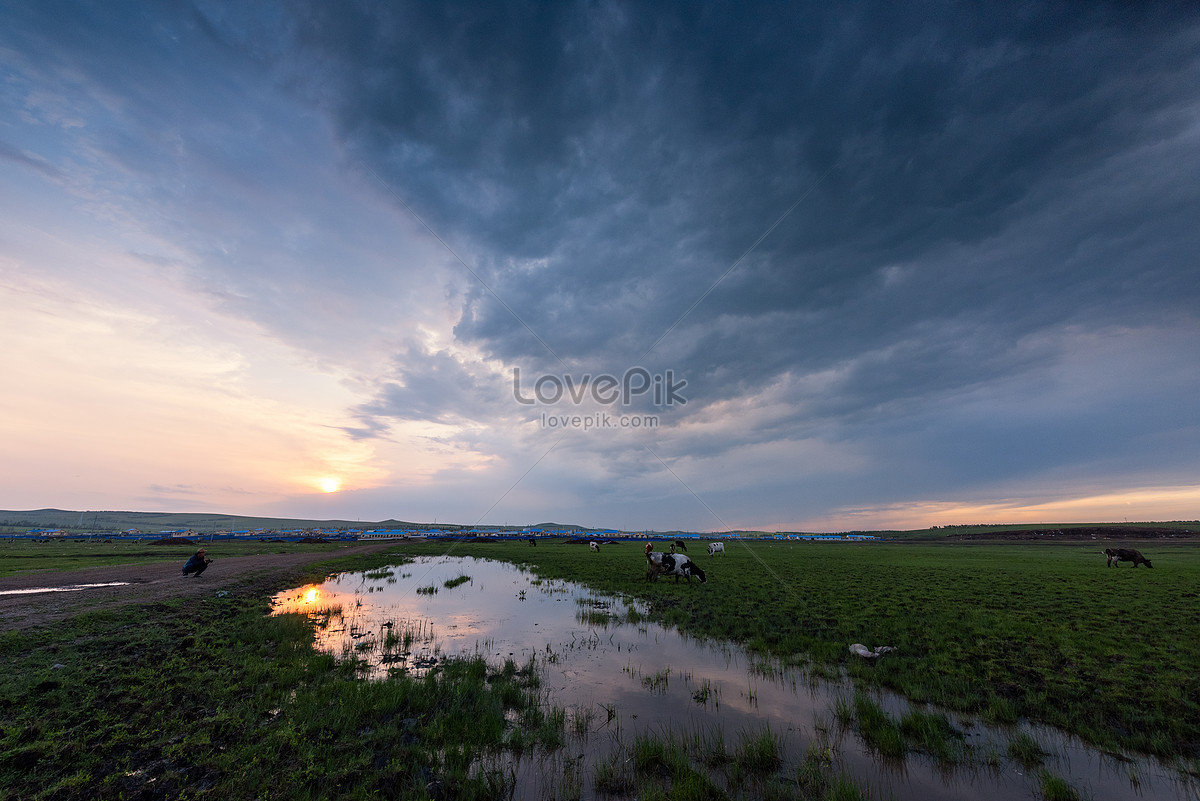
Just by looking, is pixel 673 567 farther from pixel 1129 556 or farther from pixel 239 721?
pixel 1129 556

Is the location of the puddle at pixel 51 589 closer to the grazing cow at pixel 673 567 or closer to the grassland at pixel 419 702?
the grassland at pixel 419 702

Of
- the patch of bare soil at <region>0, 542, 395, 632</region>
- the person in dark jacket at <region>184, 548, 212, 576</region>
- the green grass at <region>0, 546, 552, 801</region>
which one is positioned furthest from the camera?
the person in dark jacket at <region>184, 548, 212, 576</region>

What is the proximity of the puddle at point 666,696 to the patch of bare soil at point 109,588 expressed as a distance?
541 cm

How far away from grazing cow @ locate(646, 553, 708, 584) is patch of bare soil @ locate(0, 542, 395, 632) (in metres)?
22.3

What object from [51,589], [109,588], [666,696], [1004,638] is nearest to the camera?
[666,696]

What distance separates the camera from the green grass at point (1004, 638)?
8.09 meters

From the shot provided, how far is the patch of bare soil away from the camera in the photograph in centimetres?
1435

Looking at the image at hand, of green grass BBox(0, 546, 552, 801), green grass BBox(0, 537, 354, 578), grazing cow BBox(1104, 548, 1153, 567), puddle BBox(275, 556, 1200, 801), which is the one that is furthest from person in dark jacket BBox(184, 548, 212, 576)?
grazing cow BBox(1104, 548, 1153, 567)

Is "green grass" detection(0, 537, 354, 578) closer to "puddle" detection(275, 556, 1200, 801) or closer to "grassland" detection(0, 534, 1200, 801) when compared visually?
"grassland" detection(0, 534, 1200, 801)

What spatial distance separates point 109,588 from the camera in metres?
20.3

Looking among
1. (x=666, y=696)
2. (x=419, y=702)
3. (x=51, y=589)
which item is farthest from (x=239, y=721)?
(x=51, y=589)

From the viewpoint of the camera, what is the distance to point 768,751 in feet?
21.5

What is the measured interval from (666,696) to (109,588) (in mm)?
27136

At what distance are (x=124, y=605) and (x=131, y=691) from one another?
11380 millimetres
